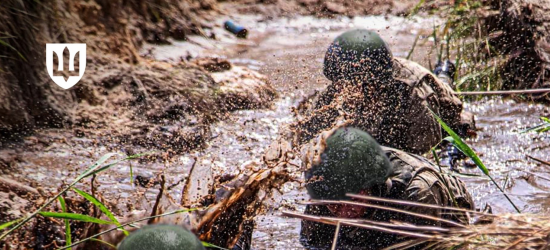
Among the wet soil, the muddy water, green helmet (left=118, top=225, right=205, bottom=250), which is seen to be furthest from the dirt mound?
green helmet (left=118, top=225, right=205, bottom=250)

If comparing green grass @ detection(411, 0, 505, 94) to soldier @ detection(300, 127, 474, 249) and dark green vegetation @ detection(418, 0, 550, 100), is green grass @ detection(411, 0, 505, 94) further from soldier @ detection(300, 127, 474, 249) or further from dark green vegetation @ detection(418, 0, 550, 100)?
soldier @ detection(300, 127, 474, 249)

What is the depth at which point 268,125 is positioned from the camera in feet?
23.9

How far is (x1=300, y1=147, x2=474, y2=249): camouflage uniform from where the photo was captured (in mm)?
4293

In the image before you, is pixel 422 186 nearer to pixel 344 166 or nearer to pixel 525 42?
pixel 344 166

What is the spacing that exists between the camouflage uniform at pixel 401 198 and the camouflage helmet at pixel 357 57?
1.04 m

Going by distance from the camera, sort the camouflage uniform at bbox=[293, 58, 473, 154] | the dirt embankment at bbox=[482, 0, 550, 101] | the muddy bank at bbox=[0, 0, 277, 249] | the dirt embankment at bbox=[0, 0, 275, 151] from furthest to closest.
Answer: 1. the dirt embankment at bbox=[482, 0, 550, 101]
2. the dirt embankment at bbox=[0, 0, 275, 151]
3. the muddy bank at bbox=[0, 0, 277, 249]
4. the camouflage uniform at bbox=[293, 58, 473, 154]

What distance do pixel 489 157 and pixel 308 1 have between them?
5303 mm

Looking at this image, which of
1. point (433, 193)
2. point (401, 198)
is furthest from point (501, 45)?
point (401, 198)

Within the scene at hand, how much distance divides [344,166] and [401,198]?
52 cm

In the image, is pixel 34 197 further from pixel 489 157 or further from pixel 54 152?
pixel 489 157

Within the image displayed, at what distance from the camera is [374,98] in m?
5.68

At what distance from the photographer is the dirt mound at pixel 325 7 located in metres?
10.9

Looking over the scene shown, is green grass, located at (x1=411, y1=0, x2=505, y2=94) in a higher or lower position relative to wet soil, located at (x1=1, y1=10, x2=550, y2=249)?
higher

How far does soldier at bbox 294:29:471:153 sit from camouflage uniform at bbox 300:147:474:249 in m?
0.85
